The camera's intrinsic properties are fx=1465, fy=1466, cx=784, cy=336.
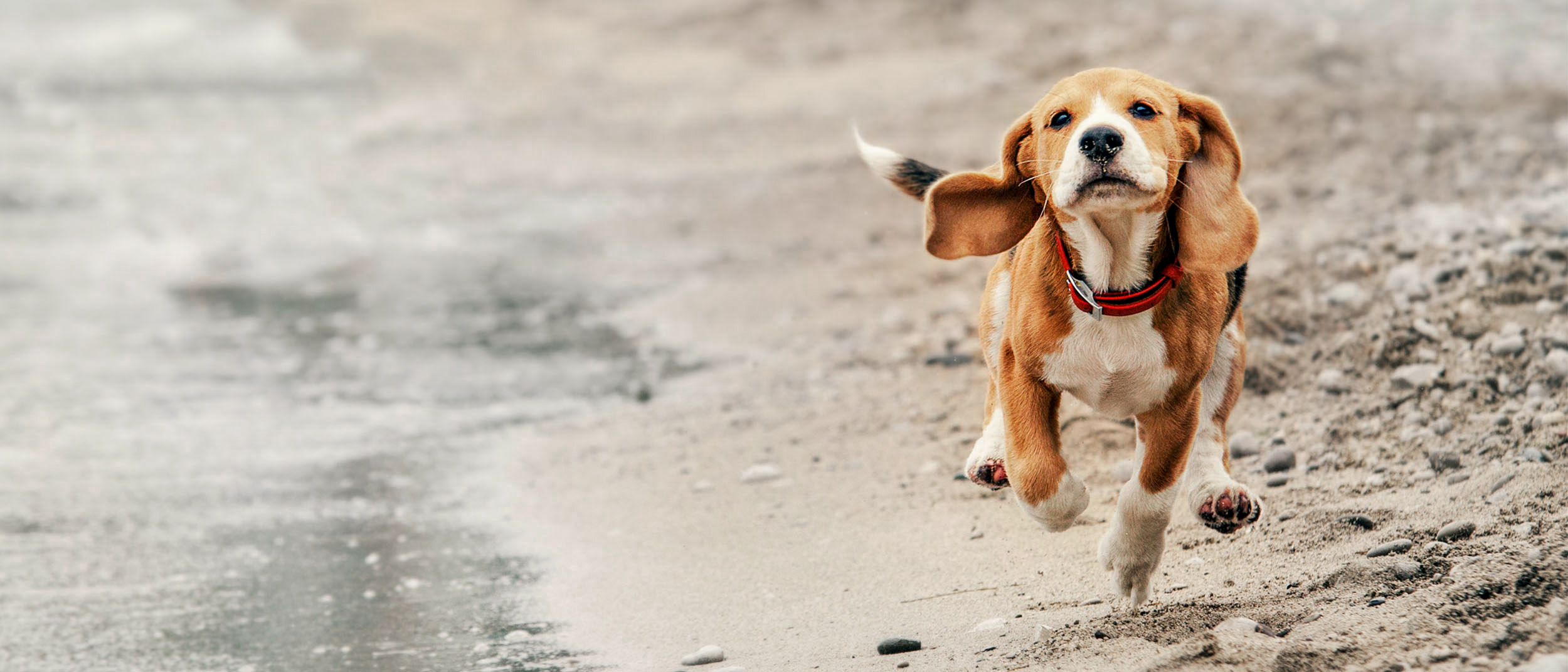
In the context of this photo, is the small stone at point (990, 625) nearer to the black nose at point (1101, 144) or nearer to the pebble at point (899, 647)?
the pebble at point (899, 647)

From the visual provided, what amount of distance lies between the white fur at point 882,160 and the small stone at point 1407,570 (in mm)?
1718

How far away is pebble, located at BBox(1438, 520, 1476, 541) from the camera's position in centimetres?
400

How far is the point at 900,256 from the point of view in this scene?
32.1ft

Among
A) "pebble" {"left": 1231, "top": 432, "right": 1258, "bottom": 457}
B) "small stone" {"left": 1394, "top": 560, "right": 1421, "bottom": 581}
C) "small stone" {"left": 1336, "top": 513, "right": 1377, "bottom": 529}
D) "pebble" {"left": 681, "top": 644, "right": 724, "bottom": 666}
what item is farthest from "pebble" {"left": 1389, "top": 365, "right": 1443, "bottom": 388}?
"pebble" {"left": 681, "top": 644, "right": 724, "bottom": 666}

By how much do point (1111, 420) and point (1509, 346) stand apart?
4.85 feet

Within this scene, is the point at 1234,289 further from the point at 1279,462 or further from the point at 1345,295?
the point at 1345,295

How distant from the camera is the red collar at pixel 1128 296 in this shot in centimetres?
348

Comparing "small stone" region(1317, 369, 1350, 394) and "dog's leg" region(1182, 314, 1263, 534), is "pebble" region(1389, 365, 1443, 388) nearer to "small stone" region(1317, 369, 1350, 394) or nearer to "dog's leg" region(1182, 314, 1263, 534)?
"small stone" region(1317, 369, 1350, 394)

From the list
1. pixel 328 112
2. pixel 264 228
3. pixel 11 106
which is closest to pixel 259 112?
pixel 328 112

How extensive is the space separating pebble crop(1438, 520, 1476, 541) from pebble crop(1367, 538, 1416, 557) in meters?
0.08

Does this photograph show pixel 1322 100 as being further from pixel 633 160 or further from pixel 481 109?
pixel 481 109

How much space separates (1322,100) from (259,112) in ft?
54.6

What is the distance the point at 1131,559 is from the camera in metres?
3.81

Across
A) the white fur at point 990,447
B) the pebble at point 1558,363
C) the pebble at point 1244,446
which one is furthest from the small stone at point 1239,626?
the pebble at point 1558,363
